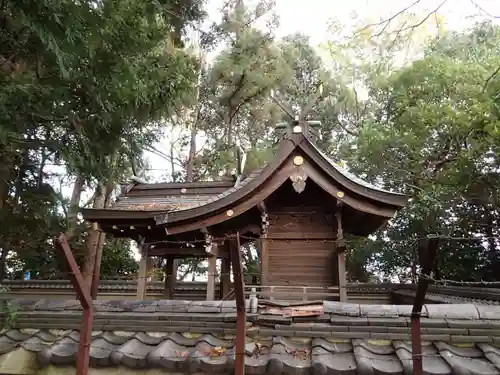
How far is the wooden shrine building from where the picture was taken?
641 cm

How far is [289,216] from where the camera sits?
23.7 feet

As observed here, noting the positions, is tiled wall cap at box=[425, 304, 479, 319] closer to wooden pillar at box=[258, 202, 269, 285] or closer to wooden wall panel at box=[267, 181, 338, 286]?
wooden wall panel at box=[267, 181, 338, 286]

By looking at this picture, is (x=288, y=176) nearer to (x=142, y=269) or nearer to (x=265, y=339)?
(x=265, y=339)

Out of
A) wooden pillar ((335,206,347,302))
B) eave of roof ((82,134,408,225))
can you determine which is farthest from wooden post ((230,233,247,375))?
wooden pillar ((335,206,347,302))

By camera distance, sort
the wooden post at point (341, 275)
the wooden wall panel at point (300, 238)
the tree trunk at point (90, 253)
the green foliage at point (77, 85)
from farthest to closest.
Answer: the tree trunk at point (90, 253)
the wooden wall panel at point (300, 238)
the wooden post at point (341, 275)
the green foliage at point (77, 85)

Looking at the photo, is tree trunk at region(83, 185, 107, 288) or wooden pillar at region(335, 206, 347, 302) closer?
wooden pillar at region(335, 206, 347, 302)

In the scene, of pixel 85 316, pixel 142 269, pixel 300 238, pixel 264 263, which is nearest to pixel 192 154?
pixel 142 269

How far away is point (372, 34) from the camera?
13.2 feet

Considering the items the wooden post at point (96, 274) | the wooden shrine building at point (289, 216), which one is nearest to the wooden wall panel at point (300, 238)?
the wooden shrine building at point (289, 216)

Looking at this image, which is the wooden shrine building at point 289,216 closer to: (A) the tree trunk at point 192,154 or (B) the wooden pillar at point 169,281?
(B) the wooden pillar at point 169,281

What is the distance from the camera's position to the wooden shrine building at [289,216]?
6414 millimetres

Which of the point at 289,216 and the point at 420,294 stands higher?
the point at 289,216

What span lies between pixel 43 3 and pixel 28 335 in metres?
2.89

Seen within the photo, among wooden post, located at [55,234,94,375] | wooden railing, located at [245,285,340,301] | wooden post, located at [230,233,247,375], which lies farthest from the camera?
wooden railing, located at [245,285,340,301]
